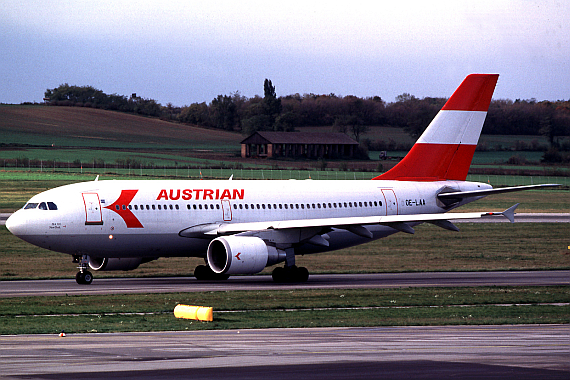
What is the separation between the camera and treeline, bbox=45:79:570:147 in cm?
10625

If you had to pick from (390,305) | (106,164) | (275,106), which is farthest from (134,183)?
(275,106)

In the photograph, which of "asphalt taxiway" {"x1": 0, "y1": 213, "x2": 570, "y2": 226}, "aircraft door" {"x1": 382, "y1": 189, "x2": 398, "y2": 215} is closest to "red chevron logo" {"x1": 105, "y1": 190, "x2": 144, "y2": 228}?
"aircraft door" {"x1": 382, "y1": 189, "x2": 398, "y2": 215}

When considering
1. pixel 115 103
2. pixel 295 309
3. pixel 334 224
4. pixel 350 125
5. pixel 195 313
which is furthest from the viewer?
pixel 115 103

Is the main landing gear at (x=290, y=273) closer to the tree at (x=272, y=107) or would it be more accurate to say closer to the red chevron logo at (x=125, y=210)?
the red chevron logo at (x=125, y=210)

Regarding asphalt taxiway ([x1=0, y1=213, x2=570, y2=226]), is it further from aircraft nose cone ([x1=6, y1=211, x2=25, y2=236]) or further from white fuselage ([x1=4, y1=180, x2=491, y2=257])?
aircraft nose cone ([x1=6, y1=211, x2=25, y2=236])

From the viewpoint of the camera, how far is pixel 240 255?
34156mm

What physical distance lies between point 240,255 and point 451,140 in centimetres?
1553

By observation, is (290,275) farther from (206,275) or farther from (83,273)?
(83,273)

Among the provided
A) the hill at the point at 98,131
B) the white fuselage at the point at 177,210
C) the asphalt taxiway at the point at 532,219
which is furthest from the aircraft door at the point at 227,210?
the hill at the point at 98,131

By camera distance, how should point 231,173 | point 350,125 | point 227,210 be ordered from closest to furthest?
1. point 227,210
2. point 231,173
3. point 350,125

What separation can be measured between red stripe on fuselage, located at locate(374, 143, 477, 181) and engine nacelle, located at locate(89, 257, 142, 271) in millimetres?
13936

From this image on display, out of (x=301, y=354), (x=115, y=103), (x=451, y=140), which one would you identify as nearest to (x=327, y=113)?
(x=115, y=103)

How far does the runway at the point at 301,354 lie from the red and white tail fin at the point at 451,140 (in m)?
22.0

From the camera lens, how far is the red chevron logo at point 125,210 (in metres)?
35.2
